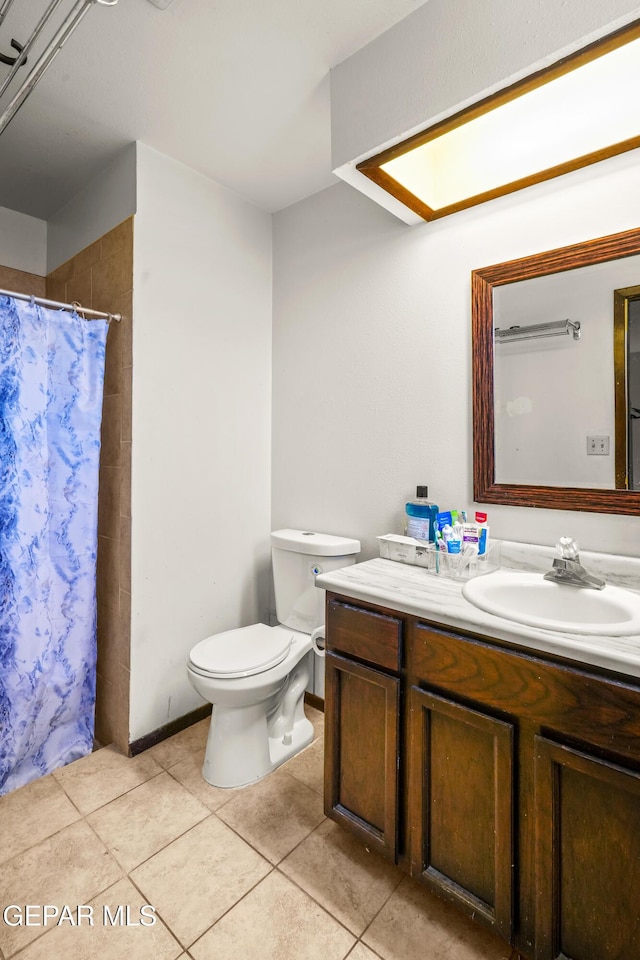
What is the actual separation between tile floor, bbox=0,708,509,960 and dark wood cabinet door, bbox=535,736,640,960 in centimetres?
28

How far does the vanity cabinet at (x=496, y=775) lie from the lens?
3.08 ft

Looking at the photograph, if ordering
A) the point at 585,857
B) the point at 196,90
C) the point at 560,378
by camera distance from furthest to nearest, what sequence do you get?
the point at 196,90 < the point at 560,378 < the point at 585,857

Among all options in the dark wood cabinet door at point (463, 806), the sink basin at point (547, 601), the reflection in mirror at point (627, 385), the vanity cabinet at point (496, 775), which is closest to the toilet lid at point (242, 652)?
the vanity cabinet at point (496, 775)

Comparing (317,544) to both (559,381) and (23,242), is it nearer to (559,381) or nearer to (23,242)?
(559,381)

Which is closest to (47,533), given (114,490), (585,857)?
(114,490)

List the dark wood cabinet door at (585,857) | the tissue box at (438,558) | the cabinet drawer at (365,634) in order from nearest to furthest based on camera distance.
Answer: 1. the dark wood cabinet door at (585,857)
2. the cabinet drawer at (365,634)
3. the tissue box at (438,558)

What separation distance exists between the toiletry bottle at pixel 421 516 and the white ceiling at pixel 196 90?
1.44 metres

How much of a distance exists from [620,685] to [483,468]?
2.83 ft

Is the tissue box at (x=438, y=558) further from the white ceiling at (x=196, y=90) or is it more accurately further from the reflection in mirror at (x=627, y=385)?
the white ceiling at (x=196, y=90)

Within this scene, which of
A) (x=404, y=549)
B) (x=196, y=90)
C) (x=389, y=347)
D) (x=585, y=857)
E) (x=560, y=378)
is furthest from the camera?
(x=389, y=347)

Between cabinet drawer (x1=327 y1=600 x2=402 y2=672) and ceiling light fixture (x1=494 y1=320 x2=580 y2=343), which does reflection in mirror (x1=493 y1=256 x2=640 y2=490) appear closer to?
ceiling light fixture (x1=494 y1=320 x2=580 y2=343)

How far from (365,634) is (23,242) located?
259cm

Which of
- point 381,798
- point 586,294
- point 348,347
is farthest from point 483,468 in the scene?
point 381,798

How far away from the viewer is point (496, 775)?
1.08 metres
